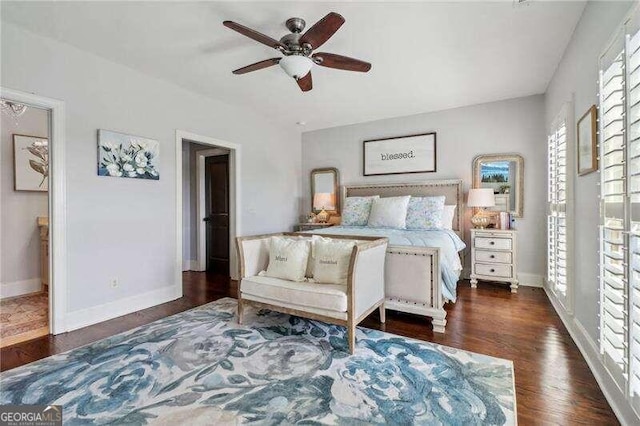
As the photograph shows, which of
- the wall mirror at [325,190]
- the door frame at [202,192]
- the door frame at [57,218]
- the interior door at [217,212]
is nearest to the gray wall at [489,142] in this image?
the wall mirror at [325,190]

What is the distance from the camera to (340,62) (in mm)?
2488

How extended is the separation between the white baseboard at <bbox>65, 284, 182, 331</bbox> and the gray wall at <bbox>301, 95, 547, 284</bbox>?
3.42 meters

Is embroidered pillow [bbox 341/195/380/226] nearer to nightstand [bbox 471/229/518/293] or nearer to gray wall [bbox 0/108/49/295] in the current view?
nightstand [bbox 471/229/518/293]

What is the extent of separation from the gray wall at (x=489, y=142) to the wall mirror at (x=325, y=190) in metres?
0.31

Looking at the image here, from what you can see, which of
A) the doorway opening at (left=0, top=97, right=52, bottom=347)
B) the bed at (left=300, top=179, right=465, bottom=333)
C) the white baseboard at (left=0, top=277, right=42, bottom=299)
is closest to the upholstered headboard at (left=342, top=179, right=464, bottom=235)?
the bed at (left=300, top=179, right=465, bottom=333)

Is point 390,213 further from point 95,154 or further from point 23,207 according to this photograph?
point 23,207

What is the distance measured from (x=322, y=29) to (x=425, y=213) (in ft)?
9.35

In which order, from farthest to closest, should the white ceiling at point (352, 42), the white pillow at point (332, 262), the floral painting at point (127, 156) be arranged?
the floral painting at point (127, 156)
the white pillow at point (332, 262)
the white ceiling at point (352, 42)

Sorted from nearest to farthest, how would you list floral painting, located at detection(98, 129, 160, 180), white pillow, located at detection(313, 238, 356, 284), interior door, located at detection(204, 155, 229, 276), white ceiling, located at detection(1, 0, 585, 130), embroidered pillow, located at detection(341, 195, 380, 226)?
1. white ceiling, located at detection(1, 0, 585, 130)
2. white pillow, located at detection(313, 238, 356, 284)
3. floral painting, located at detection(98, 129, 160, 180)
4. embroidered pillow, located at detection(341, 195, 380, 226)
5. interior door, located at detection(204, 155, 229, 276)

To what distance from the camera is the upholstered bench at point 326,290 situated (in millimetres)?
2273

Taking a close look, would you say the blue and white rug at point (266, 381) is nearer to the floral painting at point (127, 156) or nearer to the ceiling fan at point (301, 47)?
the floral painting at point (127, 156)

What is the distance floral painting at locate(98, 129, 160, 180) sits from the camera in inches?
117

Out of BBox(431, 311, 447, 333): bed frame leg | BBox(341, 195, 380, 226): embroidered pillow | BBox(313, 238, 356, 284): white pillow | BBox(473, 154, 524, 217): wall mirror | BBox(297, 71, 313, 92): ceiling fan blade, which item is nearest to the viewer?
BBox(313, 238, 356, 284): white pillow

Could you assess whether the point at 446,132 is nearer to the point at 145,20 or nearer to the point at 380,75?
the point at 380,75
